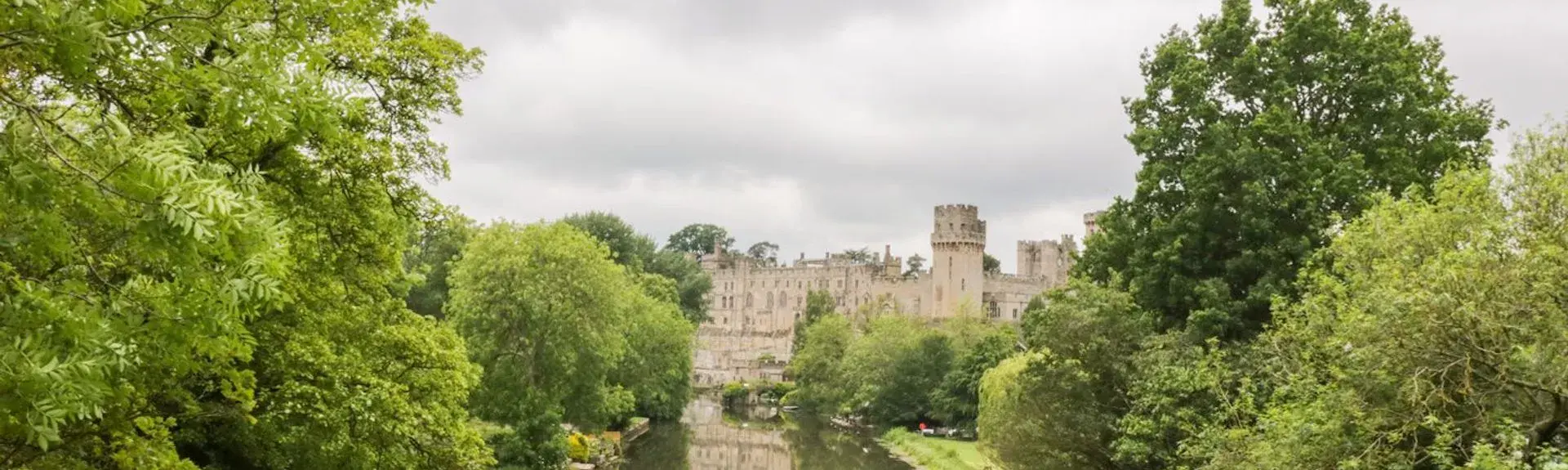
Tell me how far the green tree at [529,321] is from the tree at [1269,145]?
43.7ft

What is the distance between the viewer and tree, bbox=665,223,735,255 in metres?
136

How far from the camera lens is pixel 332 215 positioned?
45.2ft

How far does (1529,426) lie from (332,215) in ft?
42.2

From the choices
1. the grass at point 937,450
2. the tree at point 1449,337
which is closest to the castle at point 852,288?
the grass at point 937,450

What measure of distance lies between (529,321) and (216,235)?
25023 millimetres

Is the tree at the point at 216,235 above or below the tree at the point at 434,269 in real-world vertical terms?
below

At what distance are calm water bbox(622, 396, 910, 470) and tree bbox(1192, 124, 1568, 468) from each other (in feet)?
90.2

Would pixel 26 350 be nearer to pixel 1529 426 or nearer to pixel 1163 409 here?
pixel 1529 426

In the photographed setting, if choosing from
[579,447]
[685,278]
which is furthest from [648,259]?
[579,447]

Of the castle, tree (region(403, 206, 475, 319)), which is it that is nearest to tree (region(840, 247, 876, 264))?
the castle

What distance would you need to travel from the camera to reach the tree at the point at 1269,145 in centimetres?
2192

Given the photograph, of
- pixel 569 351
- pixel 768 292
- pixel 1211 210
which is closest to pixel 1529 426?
pixel 1211 210

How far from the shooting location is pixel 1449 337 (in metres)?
13.3

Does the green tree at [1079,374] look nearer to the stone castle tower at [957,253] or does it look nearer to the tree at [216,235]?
the tree at [216,235]
